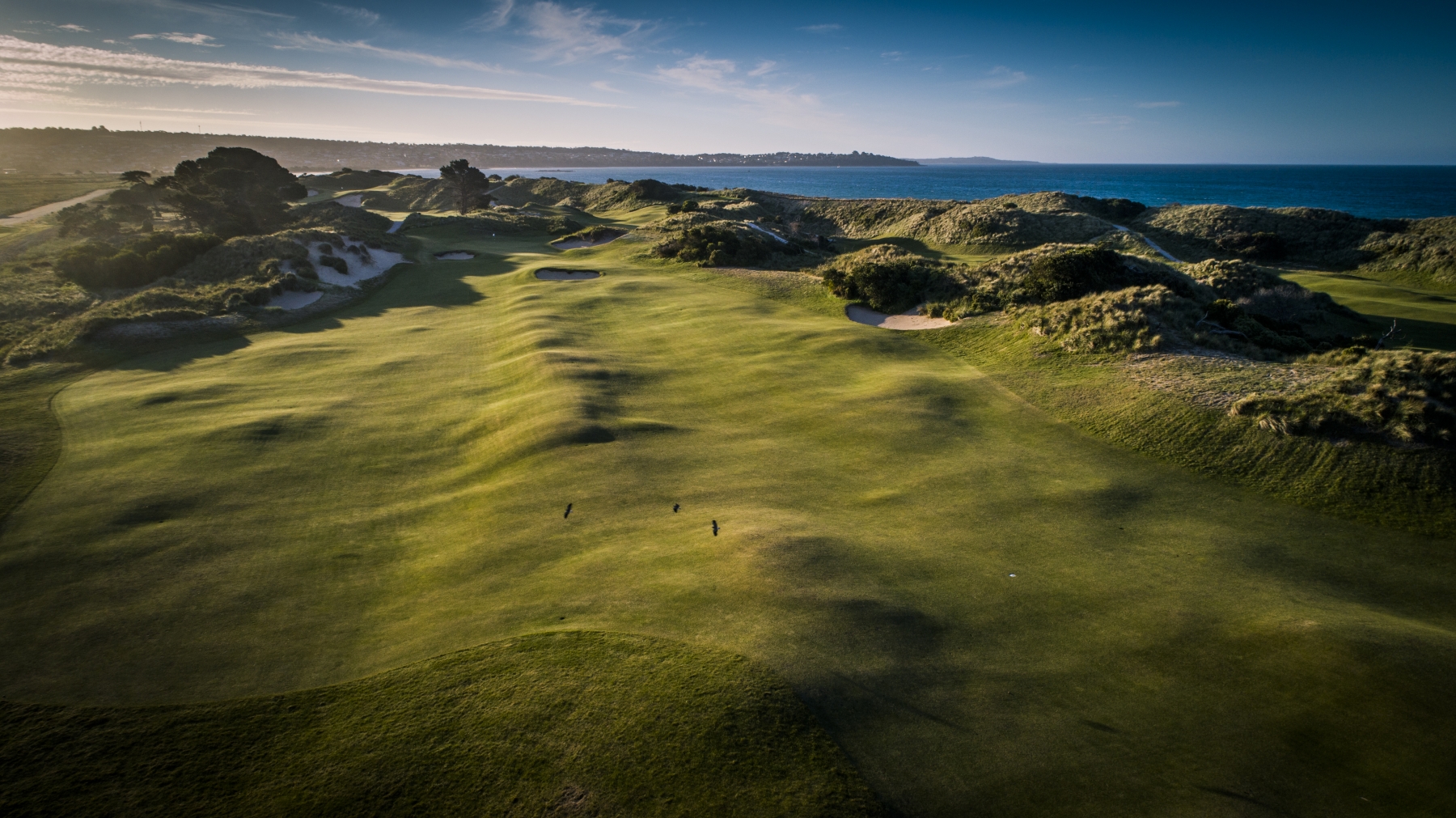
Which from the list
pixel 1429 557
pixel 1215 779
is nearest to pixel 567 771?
pixel 1215 779

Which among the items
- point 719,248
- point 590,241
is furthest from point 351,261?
point 719,248

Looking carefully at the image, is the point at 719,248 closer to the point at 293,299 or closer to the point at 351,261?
the point at 351,261

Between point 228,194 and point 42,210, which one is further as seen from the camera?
point 42,210

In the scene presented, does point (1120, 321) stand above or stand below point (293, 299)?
above

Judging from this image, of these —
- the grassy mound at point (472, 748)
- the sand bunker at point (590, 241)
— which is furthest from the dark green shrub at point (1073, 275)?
the sand bunker at point (590, 241)

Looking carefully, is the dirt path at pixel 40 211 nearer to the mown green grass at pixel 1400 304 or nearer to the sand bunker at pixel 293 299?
the sand bunker at pixel 293 299

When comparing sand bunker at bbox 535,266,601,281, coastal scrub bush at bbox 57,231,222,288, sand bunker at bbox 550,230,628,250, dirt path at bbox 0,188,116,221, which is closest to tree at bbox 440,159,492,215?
sand bunker at bbox 550,230,628,250

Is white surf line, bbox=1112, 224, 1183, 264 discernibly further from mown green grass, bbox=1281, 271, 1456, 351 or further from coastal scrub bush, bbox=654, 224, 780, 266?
coastal scrub bush, bbox=654, 224, 780, 266
